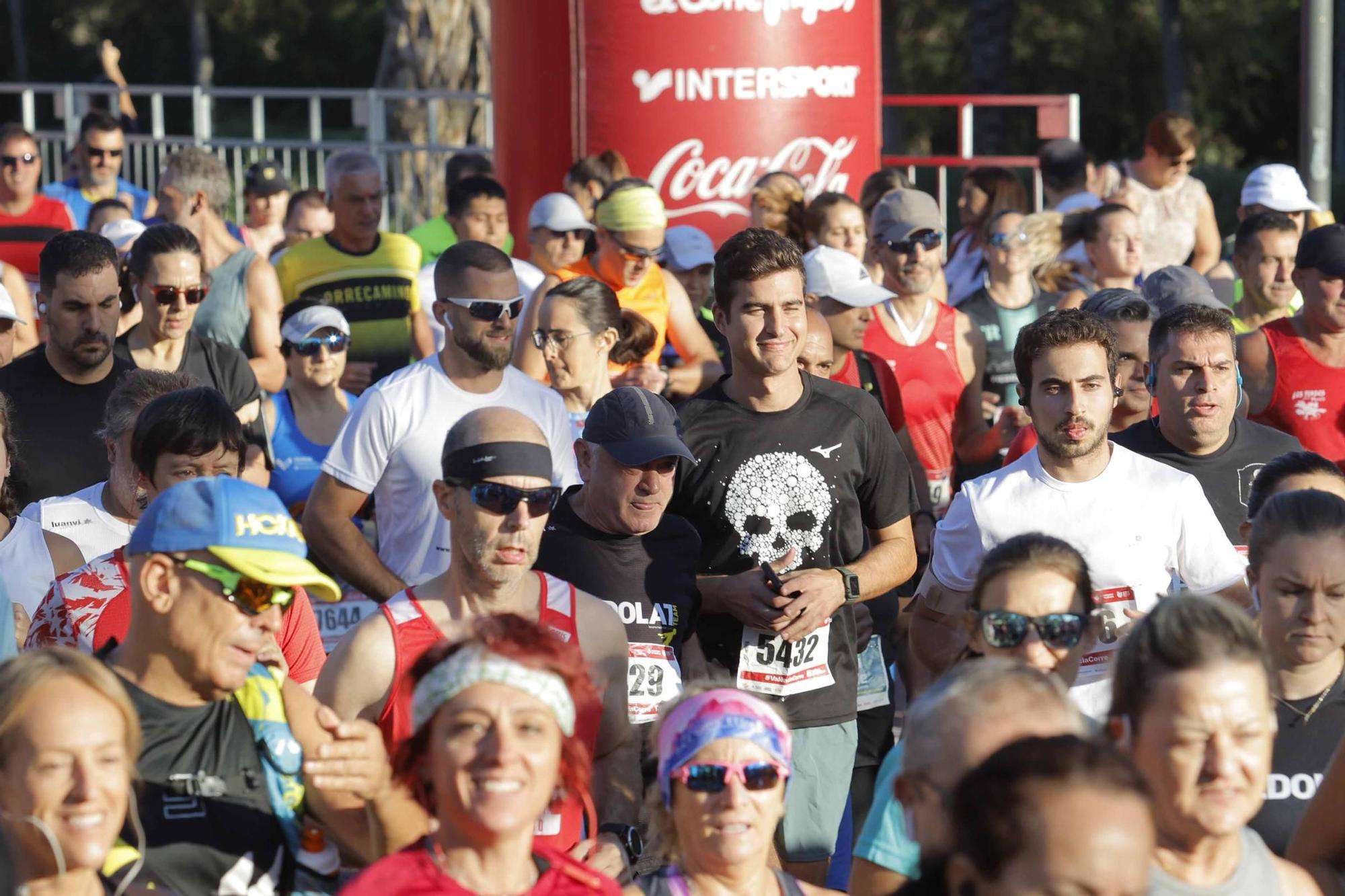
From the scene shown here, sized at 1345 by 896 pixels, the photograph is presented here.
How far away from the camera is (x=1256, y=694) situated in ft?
11.1

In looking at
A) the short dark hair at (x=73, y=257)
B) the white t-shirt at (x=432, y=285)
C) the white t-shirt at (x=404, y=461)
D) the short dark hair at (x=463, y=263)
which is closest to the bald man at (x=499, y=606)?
the white t-shirt at (x=404, y=461)

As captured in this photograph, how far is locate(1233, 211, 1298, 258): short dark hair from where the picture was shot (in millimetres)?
7867

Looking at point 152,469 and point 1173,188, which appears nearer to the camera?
point 152,469

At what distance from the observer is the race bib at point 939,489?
24.1 ft

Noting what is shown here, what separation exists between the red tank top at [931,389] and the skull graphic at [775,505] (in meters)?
2.05

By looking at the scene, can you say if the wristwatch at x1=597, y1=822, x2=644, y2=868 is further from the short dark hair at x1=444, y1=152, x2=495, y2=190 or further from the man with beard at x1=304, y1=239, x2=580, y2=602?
the short dark hair at x1=444, y1=152, x2=495, y2=190

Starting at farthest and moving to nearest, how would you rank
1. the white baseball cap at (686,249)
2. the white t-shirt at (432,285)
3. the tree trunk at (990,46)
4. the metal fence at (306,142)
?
the tree trunk at (990,46)
the metal fence at (306,142)
the white baseball cap at (686,249)
the white t-shirt at (432,285)

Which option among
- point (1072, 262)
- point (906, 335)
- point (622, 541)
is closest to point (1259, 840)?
point (622, 541)

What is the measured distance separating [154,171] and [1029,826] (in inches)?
613

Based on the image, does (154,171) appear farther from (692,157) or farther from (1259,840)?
(1259,840)

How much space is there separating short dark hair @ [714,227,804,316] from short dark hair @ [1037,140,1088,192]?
587 cm

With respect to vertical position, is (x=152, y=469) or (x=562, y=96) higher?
(x=562, y=96)

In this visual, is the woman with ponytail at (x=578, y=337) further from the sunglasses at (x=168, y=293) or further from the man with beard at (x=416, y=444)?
the sunglasses at (x=168, y=293)

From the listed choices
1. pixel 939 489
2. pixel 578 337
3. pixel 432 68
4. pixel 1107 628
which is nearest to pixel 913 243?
pixel 939 489
